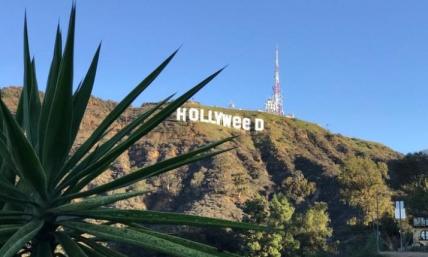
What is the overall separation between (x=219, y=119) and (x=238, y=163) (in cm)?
2823

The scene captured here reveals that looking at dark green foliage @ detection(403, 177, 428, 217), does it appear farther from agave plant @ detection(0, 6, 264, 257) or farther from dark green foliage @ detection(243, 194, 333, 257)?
agave plant @ detection(0, 6, 264, 257)

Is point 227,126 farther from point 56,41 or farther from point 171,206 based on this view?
point 56,41

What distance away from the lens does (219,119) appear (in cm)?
15200

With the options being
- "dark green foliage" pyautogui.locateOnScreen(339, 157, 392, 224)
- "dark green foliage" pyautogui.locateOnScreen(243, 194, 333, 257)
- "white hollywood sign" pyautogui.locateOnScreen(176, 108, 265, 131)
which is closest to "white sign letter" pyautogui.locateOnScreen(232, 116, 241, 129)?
"white hollywood sign" pyautogui.locateOnScreen(176, 108, 265, 131)

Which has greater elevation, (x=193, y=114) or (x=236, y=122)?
(x=193, y=114)

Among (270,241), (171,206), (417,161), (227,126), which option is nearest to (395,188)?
(417,161)

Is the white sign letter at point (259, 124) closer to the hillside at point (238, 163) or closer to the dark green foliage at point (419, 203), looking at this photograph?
the hillside at point (238, 163)

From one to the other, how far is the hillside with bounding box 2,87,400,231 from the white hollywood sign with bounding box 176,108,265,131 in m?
2.35

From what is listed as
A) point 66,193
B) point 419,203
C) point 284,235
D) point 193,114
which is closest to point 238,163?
point 193,114

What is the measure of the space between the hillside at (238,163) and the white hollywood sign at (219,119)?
7.70 ft

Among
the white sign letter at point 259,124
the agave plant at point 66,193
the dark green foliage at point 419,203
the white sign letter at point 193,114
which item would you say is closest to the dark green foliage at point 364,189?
the dark green foliage at point 419,203

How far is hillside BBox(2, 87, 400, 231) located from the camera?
109938mm

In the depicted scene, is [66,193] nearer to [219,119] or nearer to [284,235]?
[284,235]

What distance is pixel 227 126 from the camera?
15088 centimetres
